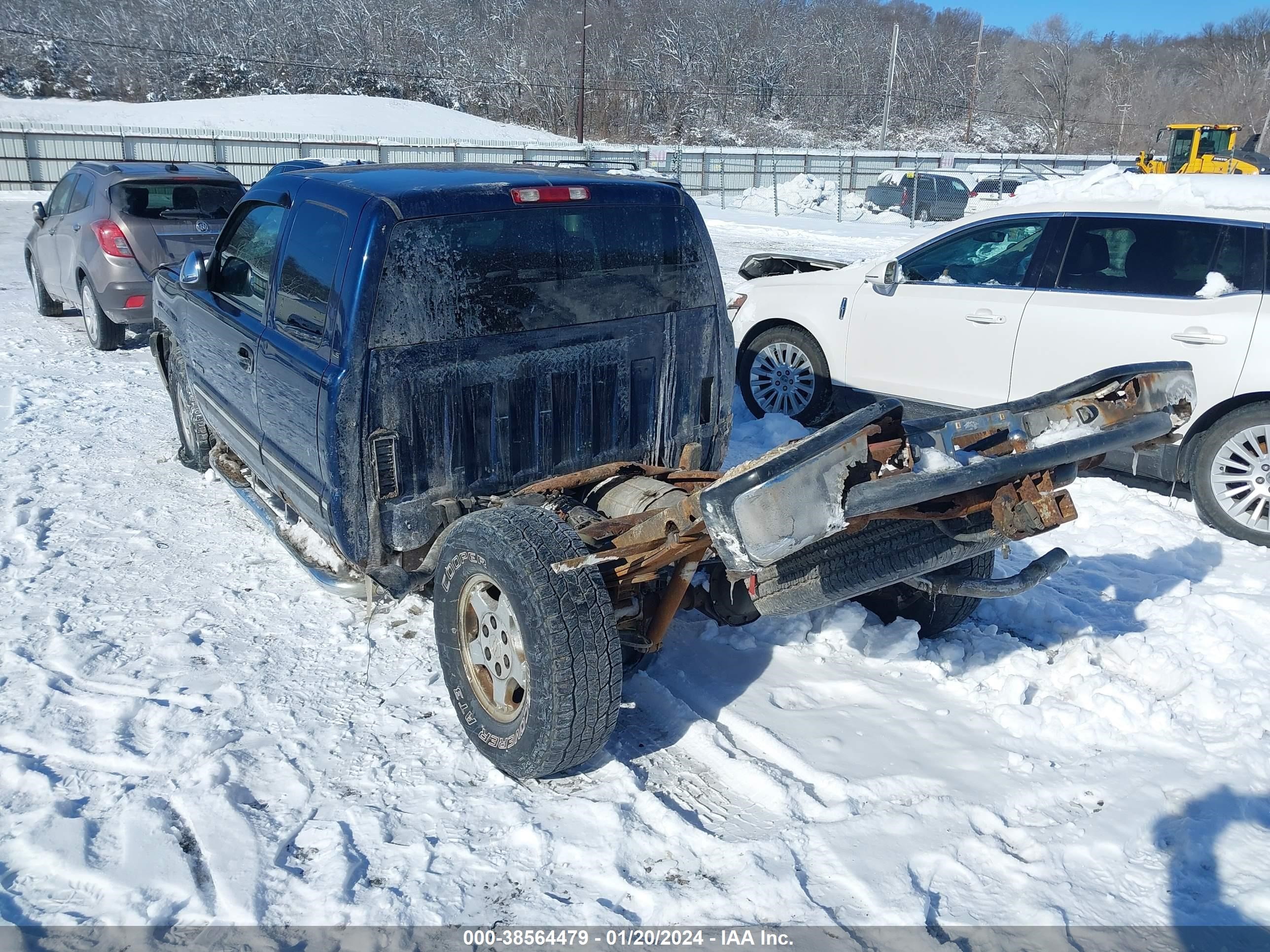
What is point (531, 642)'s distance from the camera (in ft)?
10.00

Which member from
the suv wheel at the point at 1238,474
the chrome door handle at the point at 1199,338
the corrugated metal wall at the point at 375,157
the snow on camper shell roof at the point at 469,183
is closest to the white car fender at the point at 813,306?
the chrome door handle at the point at 1199,338

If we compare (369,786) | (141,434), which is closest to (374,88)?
(141,434)

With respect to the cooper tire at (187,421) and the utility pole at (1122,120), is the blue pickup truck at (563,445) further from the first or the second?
the utility pole at (1122,120)

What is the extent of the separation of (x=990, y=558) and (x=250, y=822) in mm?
2953

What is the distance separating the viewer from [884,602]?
4414mm

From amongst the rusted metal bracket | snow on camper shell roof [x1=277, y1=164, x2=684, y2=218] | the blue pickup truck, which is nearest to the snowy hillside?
snow on camper shell roof [x1=277, y1=164, x2=684, y2=218]

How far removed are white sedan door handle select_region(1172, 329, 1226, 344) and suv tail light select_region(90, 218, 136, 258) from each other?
343 inches

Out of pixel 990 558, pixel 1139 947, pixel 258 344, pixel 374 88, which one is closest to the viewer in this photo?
pixel 1139 947

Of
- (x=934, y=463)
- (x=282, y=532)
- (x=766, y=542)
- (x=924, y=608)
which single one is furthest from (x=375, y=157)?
(x=766, y=542)

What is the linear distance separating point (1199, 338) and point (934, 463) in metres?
3.49

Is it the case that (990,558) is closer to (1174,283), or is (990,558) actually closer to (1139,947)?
(1139,947)

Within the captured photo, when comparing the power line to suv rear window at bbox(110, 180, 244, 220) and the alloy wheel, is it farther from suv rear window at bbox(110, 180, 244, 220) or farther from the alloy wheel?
the alloy wheel

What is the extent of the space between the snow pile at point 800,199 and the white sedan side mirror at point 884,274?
22.8 meters

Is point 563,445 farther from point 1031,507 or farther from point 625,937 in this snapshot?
point 625,937
